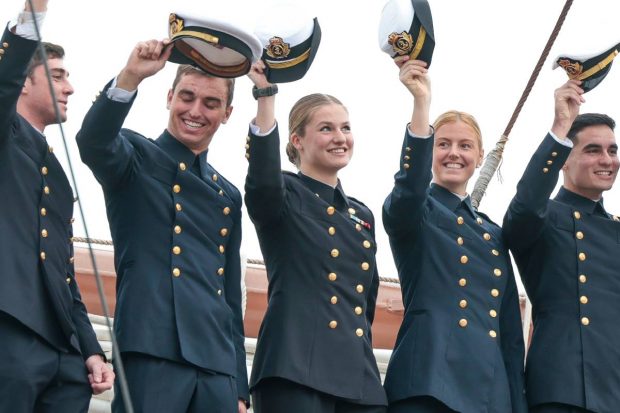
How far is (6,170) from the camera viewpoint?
4078 millimetres

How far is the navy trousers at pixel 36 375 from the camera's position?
12.7 feet

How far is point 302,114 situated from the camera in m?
4.76

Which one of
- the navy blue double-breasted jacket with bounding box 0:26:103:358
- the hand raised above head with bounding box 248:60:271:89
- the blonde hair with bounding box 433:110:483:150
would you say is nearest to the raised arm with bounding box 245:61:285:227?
the hand raised above head with bounding box 248:60:271:89

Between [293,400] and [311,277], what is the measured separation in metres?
0.36

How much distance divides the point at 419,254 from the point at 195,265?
75 centimetres

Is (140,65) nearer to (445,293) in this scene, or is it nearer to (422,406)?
(445,293)

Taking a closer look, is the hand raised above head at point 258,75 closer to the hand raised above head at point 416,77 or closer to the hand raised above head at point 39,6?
the hand raised above head at point 416,77

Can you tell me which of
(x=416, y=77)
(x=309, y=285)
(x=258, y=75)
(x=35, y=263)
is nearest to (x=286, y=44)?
(x=258, y=75)

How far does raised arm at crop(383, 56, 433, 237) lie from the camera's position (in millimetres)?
4609

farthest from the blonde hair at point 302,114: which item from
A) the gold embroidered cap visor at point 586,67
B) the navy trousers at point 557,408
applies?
the navy trousers at point 557,408

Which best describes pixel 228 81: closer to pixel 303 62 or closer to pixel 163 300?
pixel 303 62

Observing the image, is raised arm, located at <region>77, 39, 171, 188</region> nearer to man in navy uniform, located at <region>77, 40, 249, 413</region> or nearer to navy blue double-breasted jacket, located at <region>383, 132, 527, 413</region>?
man in navy uniform, located at <region>77, 40, 249, 413</region>

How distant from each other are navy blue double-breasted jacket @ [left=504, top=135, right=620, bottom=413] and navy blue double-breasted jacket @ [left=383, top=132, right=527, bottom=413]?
7 cm

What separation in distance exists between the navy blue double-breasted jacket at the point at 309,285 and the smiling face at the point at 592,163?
860 mm
